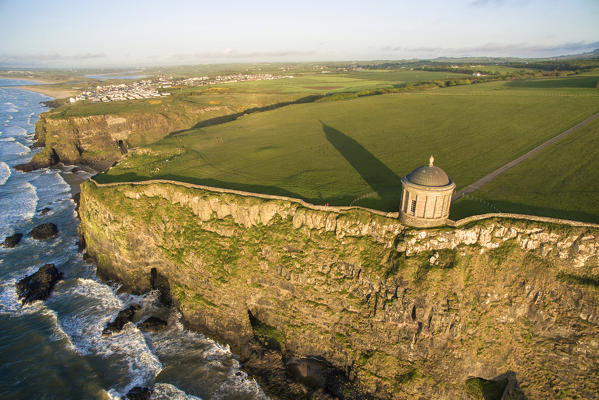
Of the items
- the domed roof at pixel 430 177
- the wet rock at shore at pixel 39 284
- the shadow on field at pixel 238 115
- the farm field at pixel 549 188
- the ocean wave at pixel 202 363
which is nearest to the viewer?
the domed roof at pixel 430 177

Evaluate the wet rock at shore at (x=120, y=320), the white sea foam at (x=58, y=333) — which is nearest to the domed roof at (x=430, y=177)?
the wet rock at shore at (x=120, y=320)

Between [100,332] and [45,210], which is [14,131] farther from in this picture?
[100,332]

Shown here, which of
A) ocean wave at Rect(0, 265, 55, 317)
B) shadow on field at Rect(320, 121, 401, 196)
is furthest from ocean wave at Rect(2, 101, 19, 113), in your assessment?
shadow on field at Rect(320, 121, 401, 196)

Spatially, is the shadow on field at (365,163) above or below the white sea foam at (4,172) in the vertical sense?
above

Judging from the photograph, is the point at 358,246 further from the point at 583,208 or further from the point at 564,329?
the point at 583,208

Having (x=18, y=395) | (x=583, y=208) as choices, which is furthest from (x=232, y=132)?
(x=583, y=208)

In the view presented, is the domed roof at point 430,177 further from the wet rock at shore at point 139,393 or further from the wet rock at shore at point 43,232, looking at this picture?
the wet rock at shore at point 43,232
